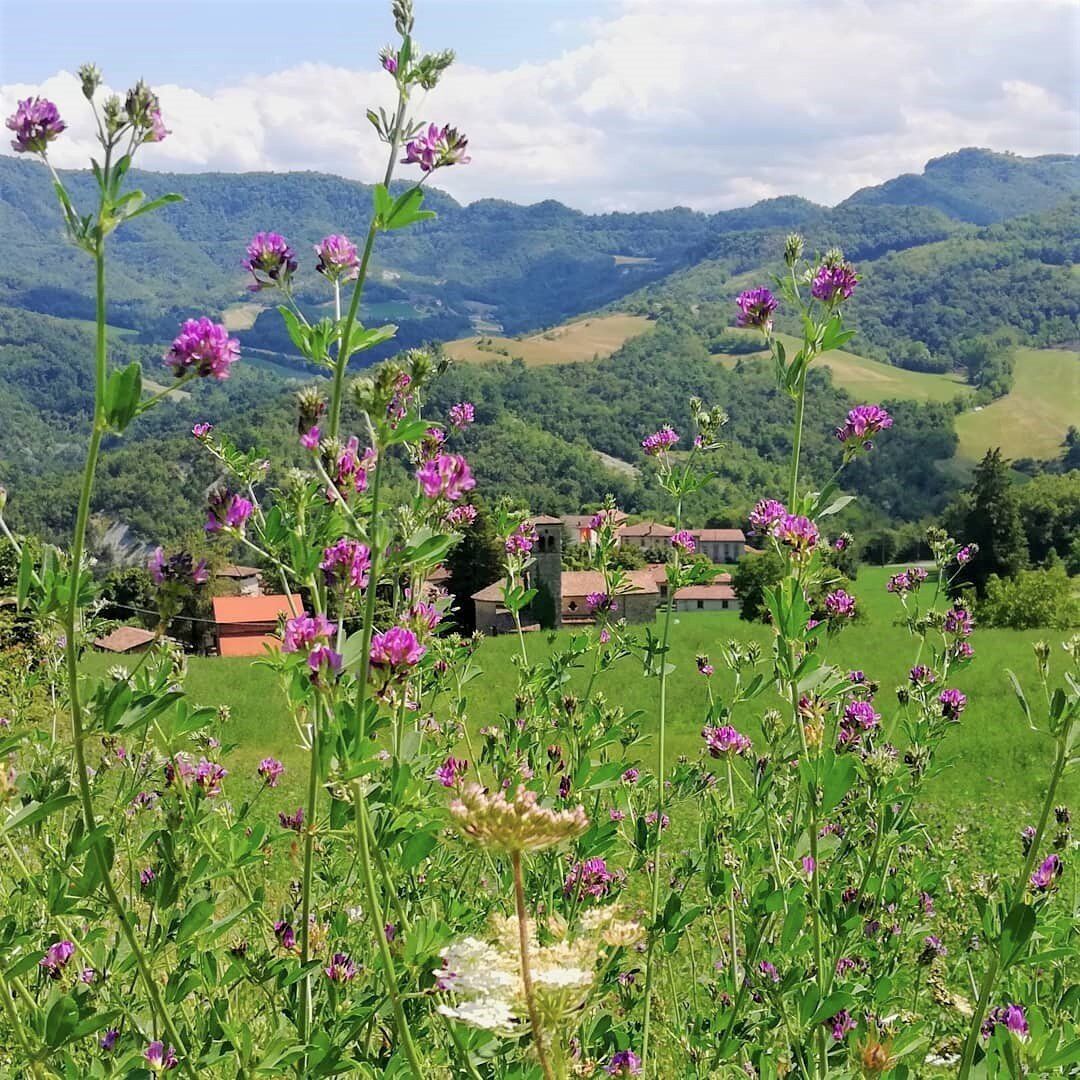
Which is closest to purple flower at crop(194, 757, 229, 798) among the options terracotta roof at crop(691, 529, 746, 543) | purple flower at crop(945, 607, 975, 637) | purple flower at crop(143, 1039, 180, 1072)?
purple flower at crop(143, 1039, 180, 1072)

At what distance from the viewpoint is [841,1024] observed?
2863 mm

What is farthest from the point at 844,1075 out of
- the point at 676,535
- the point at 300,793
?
the point at 300,793

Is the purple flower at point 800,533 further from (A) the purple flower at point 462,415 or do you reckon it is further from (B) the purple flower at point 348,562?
(A) the purple flower at point 462,415

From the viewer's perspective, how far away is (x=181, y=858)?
243 centimetres

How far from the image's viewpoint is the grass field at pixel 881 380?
162m

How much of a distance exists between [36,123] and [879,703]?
2009cm

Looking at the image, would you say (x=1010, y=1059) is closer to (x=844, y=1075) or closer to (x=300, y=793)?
(x=844, y=1075)

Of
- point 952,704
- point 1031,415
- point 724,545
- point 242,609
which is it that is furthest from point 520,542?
point 1031,415

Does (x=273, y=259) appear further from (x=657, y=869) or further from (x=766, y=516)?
(x=657, y=869)

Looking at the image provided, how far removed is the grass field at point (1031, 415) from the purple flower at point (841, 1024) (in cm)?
13806

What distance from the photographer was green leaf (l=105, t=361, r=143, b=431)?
164cm

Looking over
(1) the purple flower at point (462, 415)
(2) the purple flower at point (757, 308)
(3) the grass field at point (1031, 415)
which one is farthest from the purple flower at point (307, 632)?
(3) the grass field at point (1031, 415)

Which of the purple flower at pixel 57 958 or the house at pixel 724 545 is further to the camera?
the house at pixel 724 545

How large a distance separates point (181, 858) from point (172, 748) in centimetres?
32
